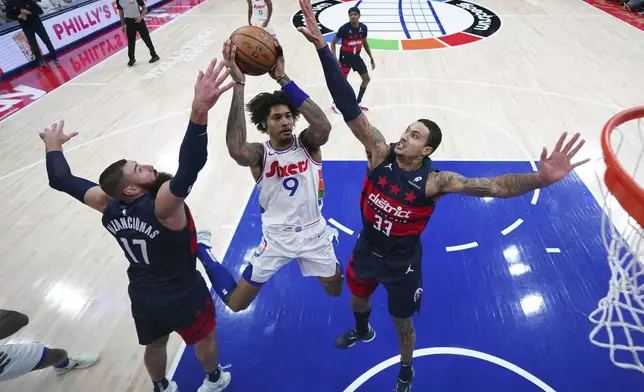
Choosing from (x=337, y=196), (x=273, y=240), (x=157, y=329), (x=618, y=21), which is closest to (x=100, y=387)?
(x=157, y=329)

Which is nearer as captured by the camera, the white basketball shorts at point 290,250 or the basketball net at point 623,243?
the basketball net at point 623,243

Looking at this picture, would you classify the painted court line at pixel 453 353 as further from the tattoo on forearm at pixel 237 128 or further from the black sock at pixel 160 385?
the tattoo on forearm at pixel 237 128

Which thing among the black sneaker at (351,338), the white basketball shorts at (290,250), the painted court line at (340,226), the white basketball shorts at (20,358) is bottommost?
the painted court line at (340,226)

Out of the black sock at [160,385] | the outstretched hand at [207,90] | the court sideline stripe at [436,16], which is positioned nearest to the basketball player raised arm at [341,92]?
the outstretched hand at [207,90]

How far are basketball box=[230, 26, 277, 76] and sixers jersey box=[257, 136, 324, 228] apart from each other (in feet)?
1.85

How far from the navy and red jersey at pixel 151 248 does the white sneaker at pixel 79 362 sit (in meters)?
1.39

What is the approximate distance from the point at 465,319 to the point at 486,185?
1713 millimetres

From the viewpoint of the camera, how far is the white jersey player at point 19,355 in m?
2.65

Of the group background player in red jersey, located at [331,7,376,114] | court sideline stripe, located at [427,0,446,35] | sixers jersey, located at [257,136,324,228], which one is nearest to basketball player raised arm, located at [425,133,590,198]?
sixers jersey, located at [257,136,324,228]

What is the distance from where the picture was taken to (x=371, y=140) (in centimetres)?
280

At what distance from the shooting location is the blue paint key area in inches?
127

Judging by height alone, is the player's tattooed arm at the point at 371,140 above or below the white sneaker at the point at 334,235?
above

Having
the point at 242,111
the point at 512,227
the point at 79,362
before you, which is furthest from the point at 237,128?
the point at 512,227

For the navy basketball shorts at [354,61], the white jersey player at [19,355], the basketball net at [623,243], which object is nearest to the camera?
the basketball net at [623,243]
